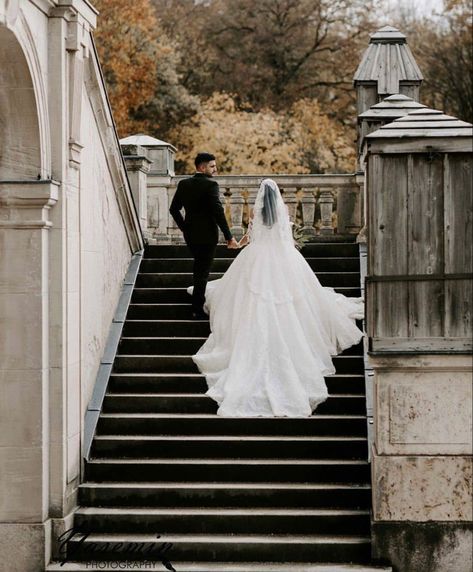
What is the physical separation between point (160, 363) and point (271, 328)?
119cm

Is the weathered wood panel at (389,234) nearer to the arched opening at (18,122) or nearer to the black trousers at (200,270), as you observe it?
the arched opening at (18,122)

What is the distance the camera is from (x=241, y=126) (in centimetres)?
2666

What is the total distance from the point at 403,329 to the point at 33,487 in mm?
3128

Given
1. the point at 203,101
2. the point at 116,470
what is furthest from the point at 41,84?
the point at 203,101

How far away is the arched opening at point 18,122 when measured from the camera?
7.46 m

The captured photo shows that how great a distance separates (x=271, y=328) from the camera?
9383mm

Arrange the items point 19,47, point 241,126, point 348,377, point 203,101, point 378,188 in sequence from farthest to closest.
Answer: point 203,101, point 241,126, point 348,377, point 378,188, point 19,47

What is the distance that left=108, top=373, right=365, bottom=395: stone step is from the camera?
9.35 m

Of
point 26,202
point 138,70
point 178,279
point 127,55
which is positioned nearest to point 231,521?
point 26,202

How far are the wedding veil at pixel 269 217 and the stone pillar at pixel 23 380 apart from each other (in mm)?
2811

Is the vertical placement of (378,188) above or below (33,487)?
above

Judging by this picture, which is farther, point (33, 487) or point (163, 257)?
point (163, 257)

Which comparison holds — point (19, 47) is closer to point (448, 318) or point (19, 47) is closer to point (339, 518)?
point (448, 318)

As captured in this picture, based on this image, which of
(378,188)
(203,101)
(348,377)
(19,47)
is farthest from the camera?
(203,101)
